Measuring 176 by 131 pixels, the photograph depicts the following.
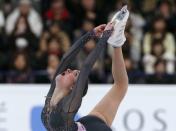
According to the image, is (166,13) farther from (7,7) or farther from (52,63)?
(7,7)

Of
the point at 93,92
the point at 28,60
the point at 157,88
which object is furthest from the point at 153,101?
the point at 28,60

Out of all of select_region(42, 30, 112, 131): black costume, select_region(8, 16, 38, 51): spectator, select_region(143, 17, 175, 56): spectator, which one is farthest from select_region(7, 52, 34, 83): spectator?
select_region(42, 30, 112, 131): black costume

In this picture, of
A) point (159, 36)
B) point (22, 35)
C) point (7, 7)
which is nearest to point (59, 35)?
point (22, 35)

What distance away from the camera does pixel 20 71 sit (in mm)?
8586

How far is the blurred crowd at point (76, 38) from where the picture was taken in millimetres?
8609

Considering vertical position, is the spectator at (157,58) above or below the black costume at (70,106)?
below

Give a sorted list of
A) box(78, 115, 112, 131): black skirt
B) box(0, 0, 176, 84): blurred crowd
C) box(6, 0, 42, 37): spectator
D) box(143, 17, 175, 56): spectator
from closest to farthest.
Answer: box(78, 115, 112, 131): black skirt → box(0, 0, 176, 84): blurred crowd → box(143, 17, 175, 56): spectator → box(6, 0, 42, 37): spectator

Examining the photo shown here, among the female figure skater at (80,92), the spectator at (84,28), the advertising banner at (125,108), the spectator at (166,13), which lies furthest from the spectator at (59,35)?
the female figure skater at (80,92)

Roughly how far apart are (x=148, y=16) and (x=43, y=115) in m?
5.86

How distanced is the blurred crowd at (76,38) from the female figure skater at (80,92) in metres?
3.75

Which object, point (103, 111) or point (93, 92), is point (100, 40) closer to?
point (103, 111)

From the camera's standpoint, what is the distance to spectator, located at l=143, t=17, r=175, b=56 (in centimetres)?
920

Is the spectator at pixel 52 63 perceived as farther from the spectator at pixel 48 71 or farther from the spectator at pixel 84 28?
the spectator at pixel 84 28

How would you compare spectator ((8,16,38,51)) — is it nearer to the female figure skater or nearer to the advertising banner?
the advertising banner
